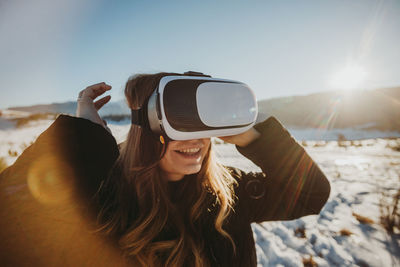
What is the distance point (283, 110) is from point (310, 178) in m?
25.6

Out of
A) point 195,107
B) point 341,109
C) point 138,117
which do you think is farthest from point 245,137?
point 341,109

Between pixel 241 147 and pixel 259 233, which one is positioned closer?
pixel 241 147

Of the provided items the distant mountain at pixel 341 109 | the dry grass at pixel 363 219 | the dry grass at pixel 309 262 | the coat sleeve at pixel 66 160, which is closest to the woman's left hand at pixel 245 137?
the coat sleeve at pixel 66 160

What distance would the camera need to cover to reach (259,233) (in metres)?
2.21

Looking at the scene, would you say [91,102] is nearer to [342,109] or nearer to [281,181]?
[281,181]

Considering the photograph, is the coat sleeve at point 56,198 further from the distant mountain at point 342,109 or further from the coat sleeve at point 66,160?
the distant mountain at point 342,109

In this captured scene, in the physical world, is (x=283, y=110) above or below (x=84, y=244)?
below

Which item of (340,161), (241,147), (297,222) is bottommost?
(340,161)

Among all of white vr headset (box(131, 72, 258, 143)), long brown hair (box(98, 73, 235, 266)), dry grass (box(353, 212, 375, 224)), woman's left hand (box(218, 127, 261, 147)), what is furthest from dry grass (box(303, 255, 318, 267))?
white vr headset (box(131, 72, 258, 143))

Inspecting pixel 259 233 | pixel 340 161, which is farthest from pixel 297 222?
pixel 340 161

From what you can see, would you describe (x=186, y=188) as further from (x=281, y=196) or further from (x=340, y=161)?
(x=340, y=161)

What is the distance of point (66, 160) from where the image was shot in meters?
0.62

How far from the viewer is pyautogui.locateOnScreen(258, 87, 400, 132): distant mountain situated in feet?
56.0

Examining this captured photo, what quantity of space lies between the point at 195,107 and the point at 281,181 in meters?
0.71
